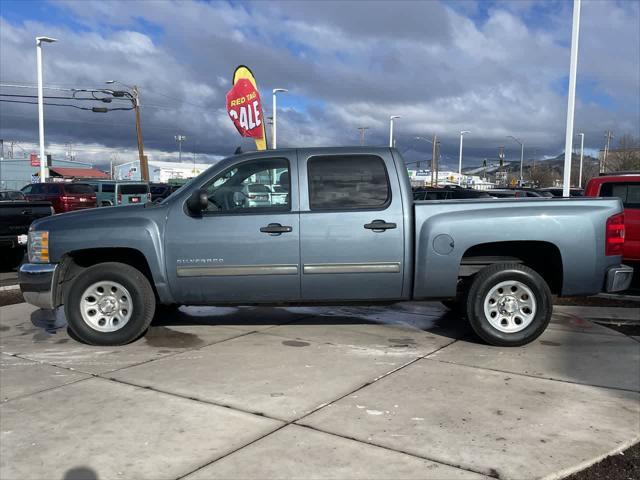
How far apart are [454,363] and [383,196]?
5.67ft

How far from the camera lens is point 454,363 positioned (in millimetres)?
5230

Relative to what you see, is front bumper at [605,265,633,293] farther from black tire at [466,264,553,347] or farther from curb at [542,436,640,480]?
curb at [542,436,640,480]

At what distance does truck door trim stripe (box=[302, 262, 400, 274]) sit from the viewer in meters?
5.55

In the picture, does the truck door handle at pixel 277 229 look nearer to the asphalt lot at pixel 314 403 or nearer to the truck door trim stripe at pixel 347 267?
the truck door trim stripe at pixel 347 267

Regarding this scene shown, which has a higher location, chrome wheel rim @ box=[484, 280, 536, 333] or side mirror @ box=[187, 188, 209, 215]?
side mirror @ box=[187, 188, 209, 215]

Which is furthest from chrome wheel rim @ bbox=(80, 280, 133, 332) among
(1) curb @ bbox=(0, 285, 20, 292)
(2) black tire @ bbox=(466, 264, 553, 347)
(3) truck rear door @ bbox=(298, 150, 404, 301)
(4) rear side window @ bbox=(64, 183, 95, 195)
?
(4) rear side window @ bbox=(64, 183, 95, 195)

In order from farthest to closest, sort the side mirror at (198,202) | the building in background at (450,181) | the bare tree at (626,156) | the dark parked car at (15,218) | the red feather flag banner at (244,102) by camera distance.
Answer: the building in background at (450,181) → the bare tree at (626,156) → the red feather flag banner at (244,102) → the dark parked car at (15,218) → the side mirror at (198,202)

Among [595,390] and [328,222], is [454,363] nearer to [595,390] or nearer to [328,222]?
[595,390]

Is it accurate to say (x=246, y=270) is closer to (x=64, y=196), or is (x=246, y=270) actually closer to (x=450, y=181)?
(x=64, y=196)

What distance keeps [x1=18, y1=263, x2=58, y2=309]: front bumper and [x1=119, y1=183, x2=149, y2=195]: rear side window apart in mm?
23028

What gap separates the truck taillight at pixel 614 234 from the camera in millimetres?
5504

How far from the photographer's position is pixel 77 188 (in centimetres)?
2256

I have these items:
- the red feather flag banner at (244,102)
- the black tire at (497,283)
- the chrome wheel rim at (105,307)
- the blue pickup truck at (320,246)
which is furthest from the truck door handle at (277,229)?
the red feather flag banner at (244,102)

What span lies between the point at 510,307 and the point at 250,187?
2882 millimetres
